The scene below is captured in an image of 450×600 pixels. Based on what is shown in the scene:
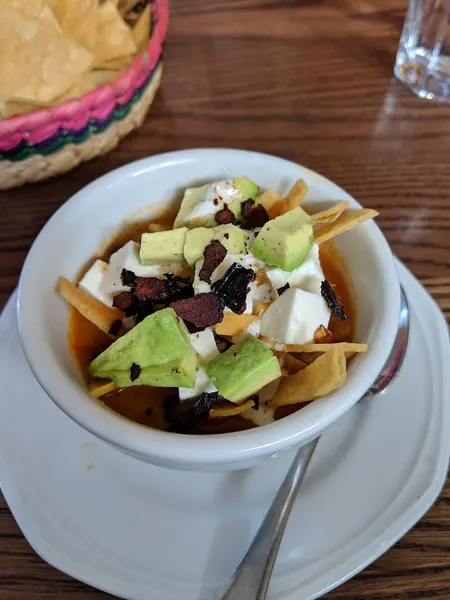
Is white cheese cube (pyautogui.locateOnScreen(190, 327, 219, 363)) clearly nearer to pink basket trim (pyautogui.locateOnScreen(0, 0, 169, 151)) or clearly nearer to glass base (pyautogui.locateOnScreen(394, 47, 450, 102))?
pink basket trim (pyautogui.locateOnScreen(0, 0, 169, 151))

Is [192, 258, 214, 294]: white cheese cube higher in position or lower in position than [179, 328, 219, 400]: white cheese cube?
higher

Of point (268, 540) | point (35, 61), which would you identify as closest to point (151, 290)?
point (268, 540)

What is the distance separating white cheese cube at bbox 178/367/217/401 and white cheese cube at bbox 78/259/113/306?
21cm

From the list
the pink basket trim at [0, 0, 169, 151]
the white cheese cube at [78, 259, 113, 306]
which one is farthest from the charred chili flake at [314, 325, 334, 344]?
the pink basket trim at [0, 0, 169, 151]

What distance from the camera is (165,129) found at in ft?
4.75

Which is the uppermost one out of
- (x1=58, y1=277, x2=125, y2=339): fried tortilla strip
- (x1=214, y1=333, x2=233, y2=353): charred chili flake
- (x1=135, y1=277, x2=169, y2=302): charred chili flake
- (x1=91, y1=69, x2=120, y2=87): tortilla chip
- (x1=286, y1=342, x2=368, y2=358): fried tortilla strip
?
(x1=91, y1=69, x2=120, y2=87): tortilla chip

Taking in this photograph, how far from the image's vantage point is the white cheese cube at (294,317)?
33.3 inches

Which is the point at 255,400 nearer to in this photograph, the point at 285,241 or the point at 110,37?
the point at 285,241

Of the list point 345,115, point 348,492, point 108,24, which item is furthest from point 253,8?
point 348,492

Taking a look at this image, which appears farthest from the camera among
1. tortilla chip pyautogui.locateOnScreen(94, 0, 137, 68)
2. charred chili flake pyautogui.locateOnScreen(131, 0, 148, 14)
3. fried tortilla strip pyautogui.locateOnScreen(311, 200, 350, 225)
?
charred chili flake pyautogui.locateOnScreen(131, 0, 148, 14)

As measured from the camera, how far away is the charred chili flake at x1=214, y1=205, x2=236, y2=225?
969mm

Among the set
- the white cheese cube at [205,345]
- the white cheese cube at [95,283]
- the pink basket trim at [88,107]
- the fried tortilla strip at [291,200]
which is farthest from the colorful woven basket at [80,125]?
the white cheese cube at [205,345]

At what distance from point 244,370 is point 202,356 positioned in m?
0.09

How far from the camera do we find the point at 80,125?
1180 millimetres
